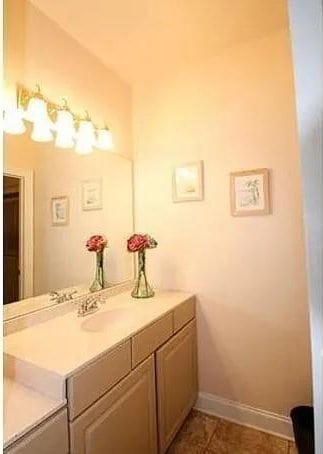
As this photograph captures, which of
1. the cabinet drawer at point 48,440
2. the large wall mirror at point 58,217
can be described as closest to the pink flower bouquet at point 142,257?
the large wall mirror at point 58,217

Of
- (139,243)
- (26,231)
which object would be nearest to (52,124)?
(26,231)

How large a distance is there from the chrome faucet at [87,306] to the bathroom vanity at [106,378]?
0.14 ft

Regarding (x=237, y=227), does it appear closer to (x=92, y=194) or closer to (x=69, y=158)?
(x=92, y=194)

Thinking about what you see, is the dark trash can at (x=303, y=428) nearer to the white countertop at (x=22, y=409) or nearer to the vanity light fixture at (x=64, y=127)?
the white countertop at (x=22, y=409)

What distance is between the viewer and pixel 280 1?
1434mm

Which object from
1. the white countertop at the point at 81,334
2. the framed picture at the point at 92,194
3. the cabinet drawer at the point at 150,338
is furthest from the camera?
the framed picture at the point at 92,194

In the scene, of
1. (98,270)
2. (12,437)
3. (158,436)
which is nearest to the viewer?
(12,437)

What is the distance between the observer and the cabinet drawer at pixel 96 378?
924 millimetres

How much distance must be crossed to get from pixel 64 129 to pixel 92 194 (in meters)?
0.46

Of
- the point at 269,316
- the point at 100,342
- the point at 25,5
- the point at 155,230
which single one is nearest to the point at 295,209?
the point at 269,316

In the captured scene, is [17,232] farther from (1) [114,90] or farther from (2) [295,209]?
(2) [295,209]

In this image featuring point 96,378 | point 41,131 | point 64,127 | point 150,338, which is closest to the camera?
point 96,378

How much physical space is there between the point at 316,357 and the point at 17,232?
1402 mm

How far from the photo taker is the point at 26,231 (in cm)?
143
